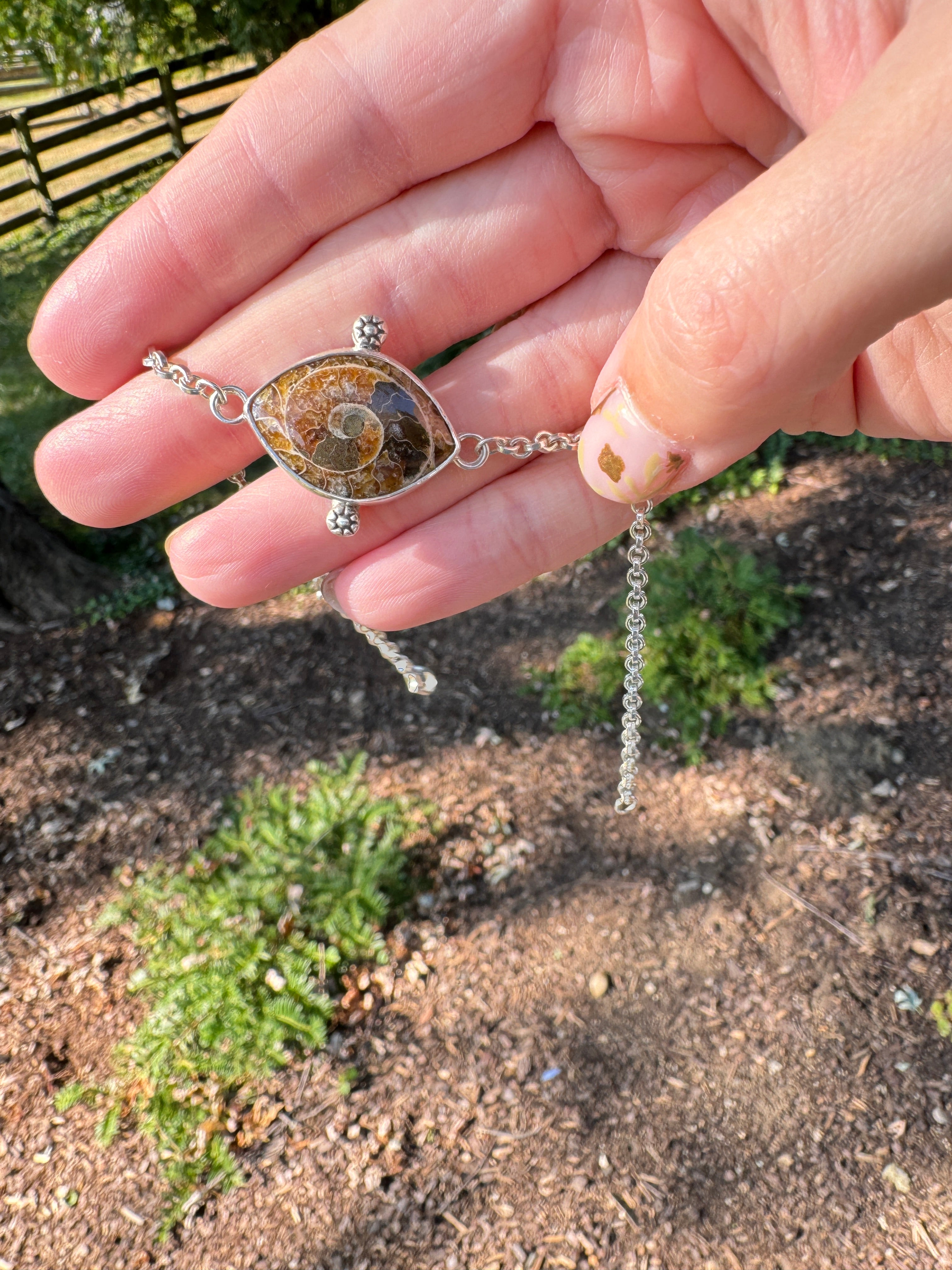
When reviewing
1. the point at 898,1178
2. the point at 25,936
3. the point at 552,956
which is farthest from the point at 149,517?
the point at 898,1178

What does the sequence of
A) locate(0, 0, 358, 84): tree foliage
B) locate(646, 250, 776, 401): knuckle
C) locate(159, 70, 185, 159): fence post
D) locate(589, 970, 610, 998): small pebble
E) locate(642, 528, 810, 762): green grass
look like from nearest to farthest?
locate(646, 250, 776, 401): knuckle < locate(589, 970, 610, 998): small pebble < locate(642, 528, 810, 762): green grass < locate(0, 0, 358, 84): tree foliage < locate(159, 70, 185, 159): fence post

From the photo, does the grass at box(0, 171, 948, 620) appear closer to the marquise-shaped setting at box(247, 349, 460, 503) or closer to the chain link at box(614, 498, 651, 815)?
the marquise-shaped setting at box(247, 349, 460, 503)

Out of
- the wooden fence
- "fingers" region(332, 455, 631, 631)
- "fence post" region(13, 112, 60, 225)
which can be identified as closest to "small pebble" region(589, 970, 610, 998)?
"fingers" region(332, 455, 631, 631)

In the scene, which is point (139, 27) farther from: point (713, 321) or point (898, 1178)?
point (898, 1178)

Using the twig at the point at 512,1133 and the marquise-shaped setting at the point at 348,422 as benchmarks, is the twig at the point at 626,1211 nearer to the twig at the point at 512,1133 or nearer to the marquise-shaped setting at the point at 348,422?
the twig at the point at 512,1133

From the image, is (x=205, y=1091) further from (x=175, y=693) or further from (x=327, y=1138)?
(x=175, y=693)

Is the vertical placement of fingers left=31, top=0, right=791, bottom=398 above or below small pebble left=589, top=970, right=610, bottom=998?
above
